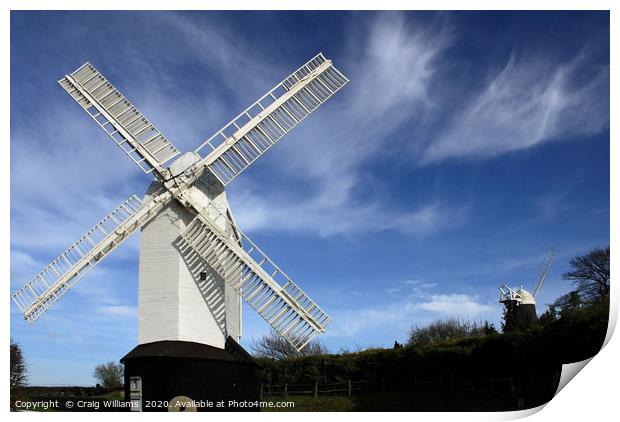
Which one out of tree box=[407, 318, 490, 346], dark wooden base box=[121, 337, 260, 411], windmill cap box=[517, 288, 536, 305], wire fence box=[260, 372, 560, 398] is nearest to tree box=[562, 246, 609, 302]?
wire fence box=[260, 372, 560, 398]

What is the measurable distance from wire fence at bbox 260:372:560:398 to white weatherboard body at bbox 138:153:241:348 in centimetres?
446

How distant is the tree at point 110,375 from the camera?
11.5m

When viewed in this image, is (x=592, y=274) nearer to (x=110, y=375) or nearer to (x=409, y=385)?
(x=409, y=385)

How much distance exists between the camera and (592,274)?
10734 millimetres

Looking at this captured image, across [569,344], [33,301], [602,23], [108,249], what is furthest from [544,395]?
[33,301]

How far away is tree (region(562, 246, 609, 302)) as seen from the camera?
9788mm

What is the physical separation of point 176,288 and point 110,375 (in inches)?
129

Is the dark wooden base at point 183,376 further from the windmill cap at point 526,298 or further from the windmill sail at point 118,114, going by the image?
the windmill cap at point 526,298

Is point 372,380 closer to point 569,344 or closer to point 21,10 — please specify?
point 569,344

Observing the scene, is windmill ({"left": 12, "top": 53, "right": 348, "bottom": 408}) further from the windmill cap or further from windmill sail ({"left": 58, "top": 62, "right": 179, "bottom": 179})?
the windmill cap

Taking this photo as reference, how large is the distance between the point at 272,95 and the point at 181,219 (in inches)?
112

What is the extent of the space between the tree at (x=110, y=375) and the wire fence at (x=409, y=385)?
11.9ft

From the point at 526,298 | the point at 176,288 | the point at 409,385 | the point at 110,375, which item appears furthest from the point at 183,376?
the point at 526,298
